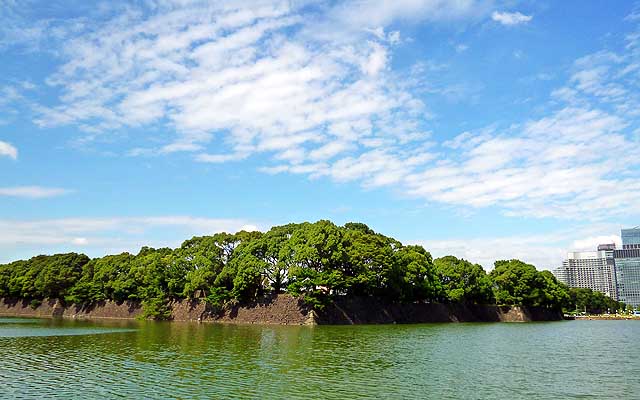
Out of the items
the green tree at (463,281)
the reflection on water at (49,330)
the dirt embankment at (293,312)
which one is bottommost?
the reflection on water at (49,330)

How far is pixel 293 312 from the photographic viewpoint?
234 ft

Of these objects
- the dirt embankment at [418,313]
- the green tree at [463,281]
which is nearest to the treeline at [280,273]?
the green tree at [463,281]

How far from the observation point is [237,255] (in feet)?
253

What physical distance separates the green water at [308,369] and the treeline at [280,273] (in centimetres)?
2747

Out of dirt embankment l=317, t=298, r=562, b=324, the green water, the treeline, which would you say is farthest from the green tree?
the green water

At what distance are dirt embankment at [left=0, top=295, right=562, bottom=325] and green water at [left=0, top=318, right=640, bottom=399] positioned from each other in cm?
2765

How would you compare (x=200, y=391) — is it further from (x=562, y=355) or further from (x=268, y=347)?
(x=562, y=355)

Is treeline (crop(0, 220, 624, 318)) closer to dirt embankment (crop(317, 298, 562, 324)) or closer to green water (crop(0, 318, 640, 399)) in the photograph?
dirt embankment (crop(317, 298, 562, 324))

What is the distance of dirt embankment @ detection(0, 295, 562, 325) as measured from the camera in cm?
7212

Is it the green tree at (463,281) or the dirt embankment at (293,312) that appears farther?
the green tree at (463,281)

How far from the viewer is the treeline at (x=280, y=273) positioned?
71.9 metres

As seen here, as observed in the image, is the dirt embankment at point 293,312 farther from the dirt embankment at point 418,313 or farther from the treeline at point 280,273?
the treeline at point 280,273

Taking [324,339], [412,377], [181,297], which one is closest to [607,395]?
A: [412,377]

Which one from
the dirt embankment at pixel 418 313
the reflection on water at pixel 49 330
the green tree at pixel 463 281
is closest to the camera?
the reflection on water at pixel 49 330
